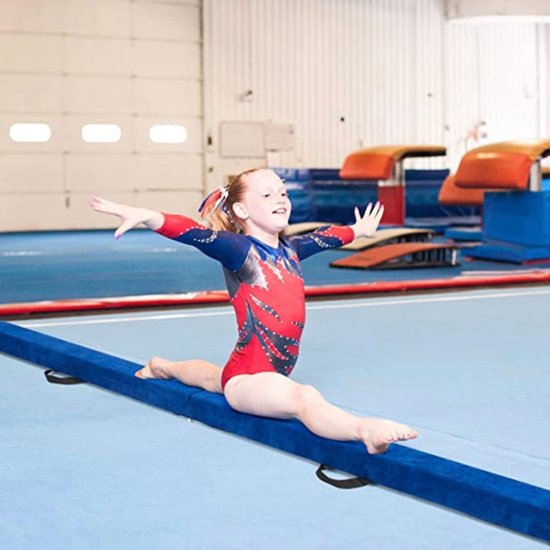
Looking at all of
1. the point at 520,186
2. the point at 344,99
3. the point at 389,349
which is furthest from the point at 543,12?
the point at 389,349

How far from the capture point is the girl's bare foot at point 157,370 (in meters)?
3.62

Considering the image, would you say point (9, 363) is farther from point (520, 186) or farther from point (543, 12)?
point (543, 12)

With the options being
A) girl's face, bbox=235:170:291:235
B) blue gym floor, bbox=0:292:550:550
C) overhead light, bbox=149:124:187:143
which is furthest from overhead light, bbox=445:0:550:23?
girl's face, bbox=235:170:291:235

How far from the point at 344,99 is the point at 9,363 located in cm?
1394

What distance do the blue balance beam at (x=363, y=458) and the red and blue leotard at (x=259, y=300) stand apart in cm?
18

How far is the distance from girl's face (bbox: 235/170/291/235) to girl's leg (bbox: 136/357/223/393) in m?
0.49

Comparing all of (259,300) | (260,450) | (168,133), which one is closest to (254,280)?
(259,300)

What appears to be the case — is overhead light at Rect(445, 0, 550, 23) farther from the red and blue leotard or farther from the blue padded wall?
the red and blue leotard

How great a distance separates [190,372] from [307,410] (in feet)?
2.37

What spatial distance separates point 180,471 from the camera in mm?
2850

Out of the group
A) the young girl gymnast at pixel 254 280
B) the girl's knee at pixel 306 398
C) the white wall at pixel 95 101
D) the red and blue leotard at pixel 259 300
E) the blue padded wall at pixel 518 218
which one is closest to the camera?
the girl's knee at pixel 306 398

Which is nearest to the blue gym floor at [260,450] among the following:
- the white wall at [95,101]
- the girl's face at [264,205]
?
the girl's face at [264,205]

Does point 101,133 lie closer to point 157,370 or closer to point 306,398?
point 157,370

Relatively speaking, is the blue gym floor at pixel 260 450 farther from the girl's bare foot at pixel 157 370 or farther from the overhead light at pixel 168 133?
the overhead light at pixel 168 133
